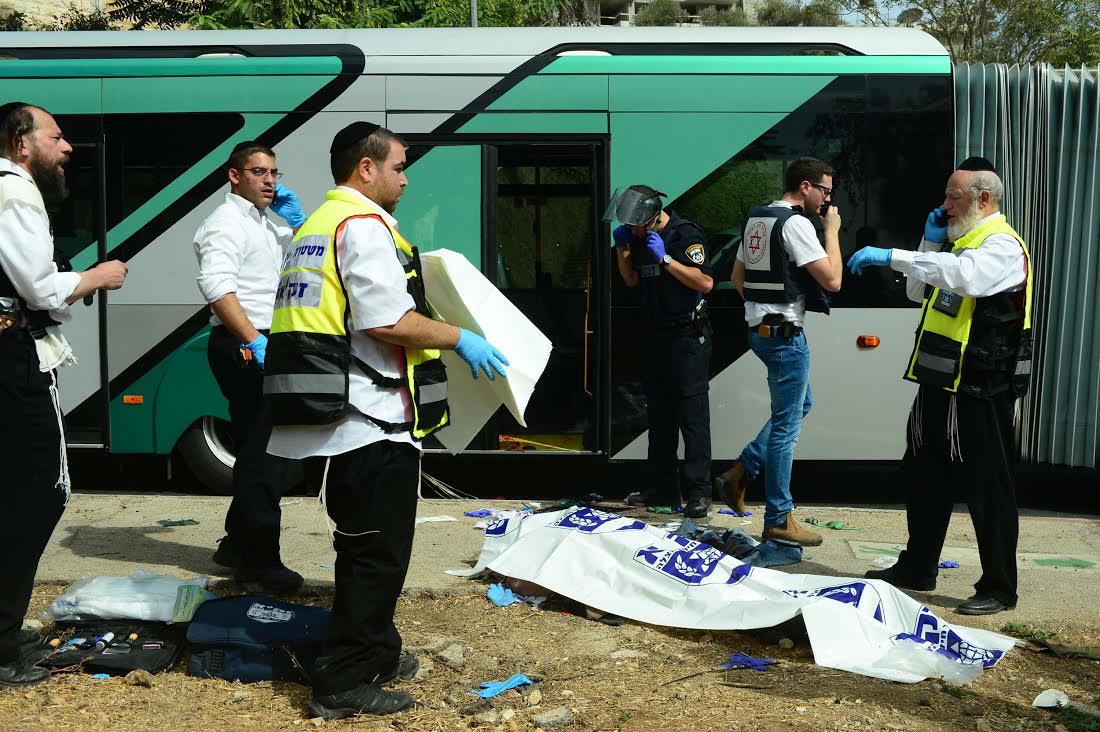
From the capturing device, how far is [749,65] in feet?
24.6

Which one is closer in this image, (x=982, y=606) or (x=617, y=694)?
(x=617, y=694)

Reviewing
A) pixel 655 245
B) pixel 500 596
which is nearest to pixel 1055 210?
pixel 655 245

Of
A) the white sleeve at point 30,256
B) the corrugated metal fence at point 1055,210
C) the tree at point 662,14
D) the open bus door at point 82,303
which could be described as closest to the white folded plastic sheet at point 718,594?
the white sleeve at point 30,256

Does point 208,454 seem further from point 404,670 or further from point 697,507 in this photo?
point 404,670

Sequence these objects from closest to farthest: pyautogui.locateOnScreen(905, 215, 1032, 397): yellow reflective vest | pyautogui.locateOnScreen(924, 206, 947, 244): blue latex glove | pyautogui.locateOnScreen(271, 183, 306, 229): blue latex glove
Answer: pyautogui.locateOnScreen(905, 215, 1032, 397): yellow reflective vest → pyautogui.locateOnScreen(924, 206, 947, 244): blue latex glove → pyautogui.locateOnScreen(271, 183, 306, 229): blue latex glove

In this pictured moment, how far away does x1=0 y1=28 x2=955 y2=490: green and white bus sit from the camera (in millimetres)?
7457

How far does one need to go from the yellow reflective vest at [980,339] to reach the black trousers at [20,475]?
3.76 m

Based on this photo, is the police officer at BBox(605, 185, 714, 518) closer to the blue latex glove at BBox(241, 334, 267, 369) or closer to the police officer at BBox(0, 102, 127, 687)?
the blue latex glove at BBox(241, 334, 267, 369)

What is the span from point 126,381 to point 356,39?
2.81 m

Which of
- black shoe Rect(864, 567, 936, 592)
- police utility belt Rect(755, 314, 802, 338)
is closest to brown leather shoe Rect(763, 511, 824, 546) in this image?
black shoe Rect(864, 567, 936, 592)

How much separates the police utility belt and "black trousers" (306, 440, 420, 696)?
289cm

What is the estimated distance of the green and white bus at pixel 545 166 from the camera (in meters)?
7.46

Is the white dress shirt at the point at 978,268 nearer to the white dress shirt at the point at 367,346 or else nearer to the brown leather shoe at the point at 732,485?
the brown leather shoe at the point at 732,485

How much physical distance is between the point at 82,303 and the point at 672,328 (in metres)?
3.97
